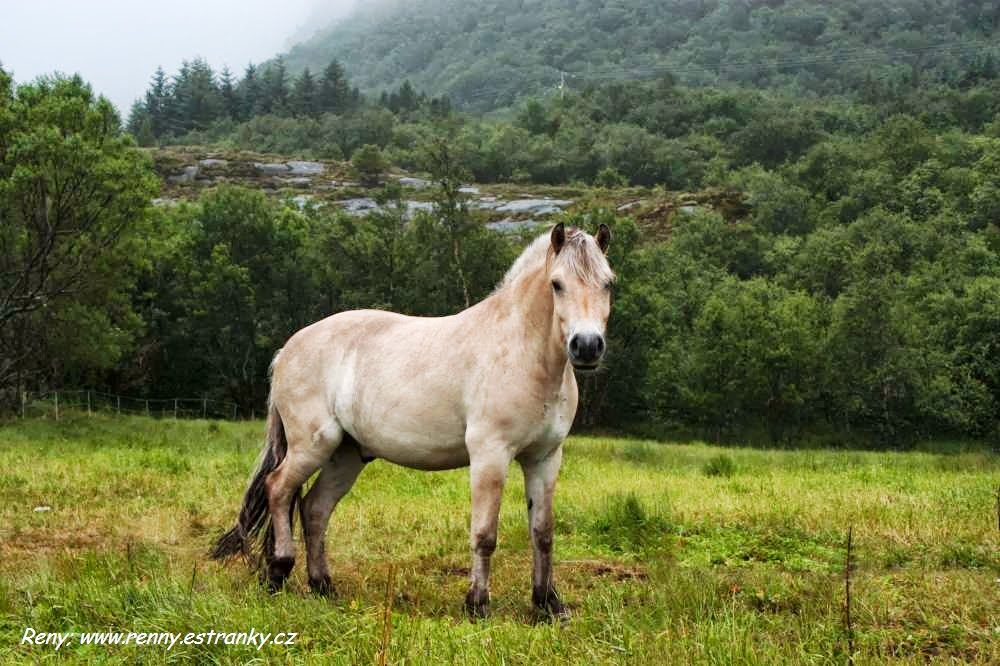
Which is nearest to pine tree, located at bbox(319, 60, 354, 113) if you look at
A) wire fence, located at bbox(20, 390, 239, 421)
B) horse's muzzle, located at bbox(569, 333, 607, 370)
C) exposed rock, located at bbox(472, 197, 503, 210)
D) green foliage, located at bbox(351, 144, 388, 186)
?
green foliage, located at bbox(351, 144, 388, 186)

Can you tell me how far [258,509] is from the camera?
23.0 feet

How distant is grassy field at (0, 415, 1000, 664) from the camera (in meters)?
4.19

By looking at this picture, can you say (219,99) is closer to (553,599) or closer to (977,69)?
(977,69)

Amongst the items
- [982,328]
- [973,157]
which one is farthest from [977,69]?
[982,328]

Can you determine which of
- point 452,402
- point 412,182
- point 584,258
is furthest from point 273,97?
point 584,258

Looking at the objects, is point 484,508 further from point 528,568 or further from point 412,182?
point 412,182

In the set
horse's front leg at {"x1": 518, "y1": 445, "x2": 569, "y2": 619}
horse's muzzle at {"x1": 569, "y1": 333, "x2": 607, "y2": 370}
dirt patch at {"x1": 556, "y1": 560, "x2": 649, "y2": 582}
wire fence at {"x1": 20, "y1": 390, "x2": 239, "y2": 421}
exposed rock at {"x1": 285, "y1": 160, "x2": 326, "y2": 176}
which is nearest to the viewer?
horse's muzzle at {"x1": 569, "y1": 333, "x2": 607, "y2": 370}

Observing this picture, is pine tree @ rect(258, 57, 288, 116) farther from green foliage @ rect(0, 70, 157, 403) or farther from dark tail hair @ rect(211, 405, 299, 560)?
dark tail hair @ rect(211, 405, 299, 560)

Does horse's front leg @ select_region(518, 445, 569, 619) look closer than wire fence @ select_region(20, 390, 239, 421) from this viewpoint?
Yes

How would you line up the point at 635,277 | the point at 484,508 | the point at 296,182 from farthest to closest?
the point at 296,182 → the point at 635,277 → the point at 484,508

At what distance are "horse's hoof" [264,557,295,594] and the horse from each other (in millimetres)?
11

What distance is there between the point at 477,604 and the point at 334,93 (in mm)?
158446

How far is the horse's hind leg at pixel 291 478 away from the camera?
6.49 metres

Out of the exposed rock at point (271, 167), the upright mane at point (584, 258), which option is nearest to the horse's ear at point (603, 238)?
the upright mane at point (584, 258)
